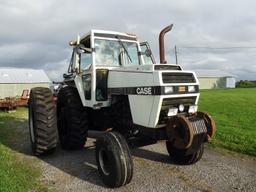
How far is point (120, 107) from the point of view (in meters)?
6.28

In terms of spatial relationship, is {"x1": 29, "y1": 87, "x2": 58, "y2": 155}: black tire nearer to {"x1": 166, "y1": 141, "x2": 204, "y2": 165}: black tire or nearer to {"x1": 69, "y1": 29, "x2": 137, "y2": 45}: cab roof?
{"x1": 69, "y1": 29, "x2": 137, "y2": 45}: cab roof

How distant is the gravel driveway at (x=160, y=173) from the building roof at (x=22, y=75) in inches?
1533

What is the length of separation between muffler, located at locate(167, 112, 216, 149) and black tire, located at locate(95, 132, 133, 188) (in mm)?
768

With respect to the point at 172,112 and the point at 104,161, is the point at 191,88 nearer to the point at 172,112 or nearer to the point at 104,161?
the point at 172,112

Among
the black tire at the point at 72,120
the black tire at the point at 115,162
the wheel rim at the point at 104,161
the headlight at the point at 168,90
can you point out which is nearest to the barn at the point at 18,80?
the black tire at the point at 72,120

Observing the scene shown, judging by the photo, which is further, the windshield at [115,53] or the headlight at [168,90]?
the windshield at [115,53]

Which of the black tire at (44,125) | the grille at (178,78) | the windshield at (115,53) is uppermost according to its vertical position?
the windshield at (115,53)

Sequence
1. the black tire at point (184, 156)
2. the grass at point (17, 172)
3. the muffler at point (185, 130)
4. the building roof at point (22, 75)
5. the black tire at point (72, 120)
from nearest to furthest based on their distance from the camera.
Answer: the muffler at point (185, 130) → the grass at point (17, 172) → the black tire at point (184, 156) → the black tire at point (72, 120) → the building roof at point (22, 75)

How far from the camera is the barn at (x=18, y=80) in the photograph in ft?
137

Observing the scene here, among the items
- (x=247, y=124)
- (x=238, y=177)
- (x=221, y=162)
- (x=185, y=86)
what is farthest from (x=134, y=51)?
(x=247, y=124)

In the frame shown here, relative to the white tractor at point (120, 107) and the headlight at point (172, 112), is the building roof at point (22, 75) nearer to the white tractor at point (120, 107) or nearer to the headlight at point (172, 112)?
the white tractor at point (120, 107)

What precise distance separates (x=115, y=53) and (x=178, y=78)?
211 centimetres

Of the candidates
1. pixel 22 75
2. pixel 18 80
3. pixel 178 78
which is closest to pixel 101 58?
pixel 178 78

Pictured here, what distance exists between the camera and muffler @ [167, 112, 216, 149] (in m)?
4.89
